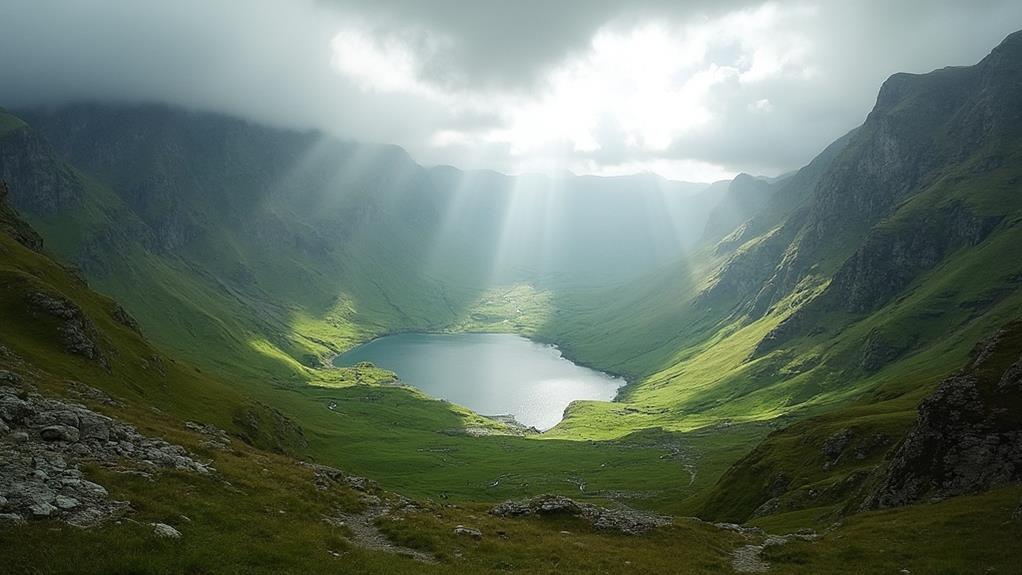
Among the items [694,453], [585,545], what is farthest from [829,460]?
[694,453]

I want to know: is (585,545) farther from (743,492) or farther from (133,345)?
(133,345)

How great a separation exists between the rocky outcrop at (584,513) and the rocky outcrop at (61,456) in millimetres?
20235

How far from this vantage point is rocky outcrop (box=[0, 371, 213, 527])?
20047 millimetres

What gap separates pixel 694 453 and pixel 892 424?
96921 millimetres

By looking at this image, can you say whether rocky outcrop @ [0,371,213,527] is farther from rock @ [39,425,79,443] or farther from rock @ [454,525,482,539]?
rock @ [454,525,482,539]

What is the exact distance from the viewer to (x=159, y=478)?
2695 cm

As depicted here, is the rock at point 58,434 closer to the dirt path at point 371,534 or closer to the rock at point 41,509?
the rock at point 41,509

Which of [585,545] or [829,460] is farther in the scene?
[829,460]

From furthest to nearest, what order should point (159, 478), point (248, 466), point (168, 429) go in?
point (168, 429), point (248, 466), point (159, 478)

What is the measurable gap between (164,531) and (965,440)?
169 ft

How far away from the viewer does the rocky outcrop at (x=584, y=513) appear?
39.3 metres

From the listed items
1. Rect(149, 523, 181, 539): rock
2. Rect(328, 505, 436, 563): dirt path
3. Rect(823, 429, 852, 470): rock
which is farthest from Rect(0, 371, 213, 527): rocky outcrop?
Rect(823, 429, 852, 470): rock

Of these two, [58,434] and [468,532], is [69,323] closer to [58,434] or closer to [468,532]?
[58,434]

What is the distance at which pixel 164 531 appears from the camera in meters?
20.6
